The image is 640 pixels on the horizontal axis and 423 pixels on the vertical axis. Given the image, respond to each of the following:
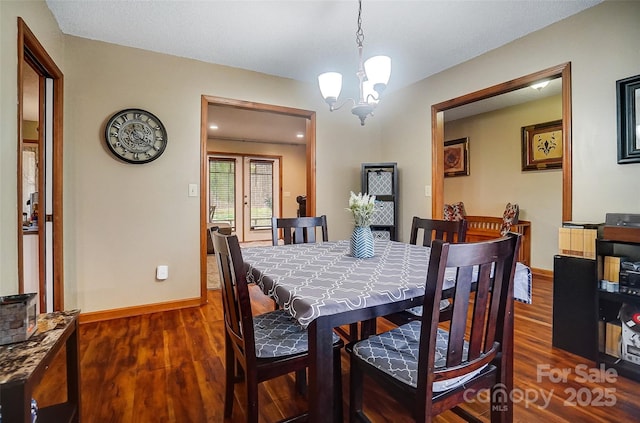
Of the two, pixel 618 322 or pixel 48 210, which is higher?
pixel 48 210

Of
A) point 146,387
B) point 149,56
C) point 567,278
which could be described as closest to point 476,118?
point 567,278

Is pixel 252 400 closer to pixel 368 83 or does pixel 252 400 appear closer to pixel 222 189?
pixel 368 83

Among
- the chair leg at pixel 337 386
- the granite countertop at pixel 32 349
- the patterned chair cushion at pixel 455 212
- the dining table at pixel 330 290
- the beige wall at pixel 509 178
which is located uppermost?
the beige wall at pixel 509 178

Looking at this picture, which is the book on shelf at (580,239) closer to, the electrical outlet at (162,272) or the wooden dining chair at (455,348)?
the wooden dining chair at (455,348)

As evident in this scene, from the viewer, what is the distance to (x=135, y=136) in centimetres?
279

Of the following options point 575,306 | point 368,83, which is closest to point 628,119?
point 575,306

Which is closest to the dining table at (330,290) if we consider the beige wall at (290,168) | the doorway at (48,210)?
the doorway at (48,210)

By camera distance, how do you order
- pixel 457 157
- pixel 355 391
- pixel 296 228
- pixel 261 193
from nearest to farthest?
pixel 355 391, pixel 296 228, pixel 457 157, pixel 261 193

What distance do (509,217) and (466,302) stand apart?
153 inches

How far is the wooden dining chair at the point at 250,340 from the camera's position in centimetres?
116

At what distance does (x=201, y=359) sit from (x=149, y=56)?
263cm

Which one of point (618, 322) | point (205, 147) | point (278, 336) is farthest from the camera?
point (205, 147)

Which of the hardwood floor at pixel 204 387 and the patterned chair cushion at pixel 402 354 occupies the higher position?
the patterned chair cushion at pixel 402 354

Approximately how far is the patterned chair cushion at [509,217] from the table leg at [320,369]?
3.95 m
